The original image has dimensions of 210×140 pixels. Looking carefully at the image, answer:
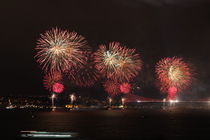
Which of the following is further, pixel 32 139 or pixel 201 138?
pixel 201 138

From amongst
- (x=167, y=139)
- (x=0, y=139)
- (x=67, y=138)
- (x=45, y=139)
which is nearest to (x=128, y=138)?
(x=167, y=139)

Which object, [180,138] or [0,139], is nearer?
[0,139]

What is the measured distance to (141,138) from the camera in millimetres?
50625

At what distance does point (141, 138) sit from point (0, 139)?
18.7 m

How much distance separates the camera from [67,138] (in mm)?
46531

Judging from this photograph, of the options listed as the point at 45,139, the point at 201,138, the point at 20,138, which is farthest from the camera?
the point at 201,138

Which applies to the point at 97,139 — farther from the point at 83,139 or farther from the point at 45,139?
the point at 45,139

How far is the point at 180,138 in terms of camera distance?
51281mm

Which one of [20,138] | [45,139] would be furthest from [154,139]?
[20,138]

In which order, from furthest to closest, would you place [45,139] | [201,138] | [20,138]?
1. [201,138]
2. [20,138]
3. [45,139]

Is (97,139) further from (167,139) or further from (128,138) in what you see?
(167,139)

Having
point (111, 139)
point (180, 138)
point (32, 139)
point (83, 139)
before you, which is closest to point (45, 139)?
point (32, 139)

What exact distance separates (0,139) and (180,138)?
24.2 metres

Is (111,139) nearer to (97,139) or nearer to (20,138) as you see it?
(97,139)
